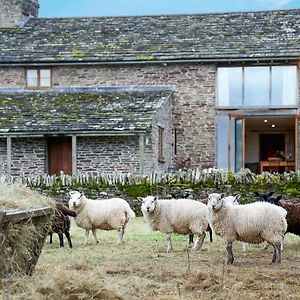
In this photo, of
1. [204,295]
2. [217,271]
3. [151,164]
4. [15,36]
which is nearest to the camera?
[204,295]

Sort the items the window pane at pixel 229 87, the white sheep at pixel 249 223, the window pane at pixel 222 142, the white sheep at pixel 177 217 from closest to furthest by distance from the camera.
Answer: the white sheep at pixel 249 223, the white sheep at pixel 177 217, the window pane at pixel 222 142, the window pane at pixel 229 87

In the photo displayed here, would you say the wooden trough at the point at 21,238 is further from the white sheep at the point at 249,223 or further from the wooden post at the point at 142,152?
the wooden post at the point at 142,152

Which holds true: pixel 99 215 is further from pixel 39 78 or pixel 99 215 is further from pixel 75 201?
pixel 39 78

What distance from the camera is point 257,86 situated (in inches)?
1427

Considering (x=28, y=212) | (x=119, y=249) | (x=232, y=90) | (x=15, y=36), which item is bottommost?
(x=119, y=249)

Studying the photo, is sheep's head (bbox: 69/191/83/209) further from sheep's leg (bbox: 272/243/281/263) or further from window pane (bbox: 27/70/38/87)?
window pane (bbox: 27/70/38/87)

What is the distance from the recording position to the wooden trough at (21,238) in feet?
35.2

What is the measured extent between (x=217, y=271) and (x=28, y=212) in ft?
12.4

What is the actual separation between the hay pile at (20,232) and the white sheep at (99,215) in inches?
271

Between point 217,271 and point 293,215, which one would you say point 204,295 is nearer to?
point 217,271

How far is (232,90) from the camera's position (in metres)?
36.5

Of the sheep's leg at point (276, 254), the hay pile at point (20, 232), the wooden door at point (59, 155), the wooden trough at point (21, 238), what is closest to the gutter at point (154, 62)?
the wooden door at point (59, 155)

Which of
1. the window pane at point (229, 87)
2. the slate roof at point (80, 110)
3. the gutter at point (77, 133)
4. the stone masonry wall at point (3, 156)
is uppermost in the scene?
the window pane at point (229, 87)

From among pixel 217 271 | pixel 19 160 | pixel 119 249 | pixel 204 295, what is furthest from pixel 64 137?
pixel 204 295
